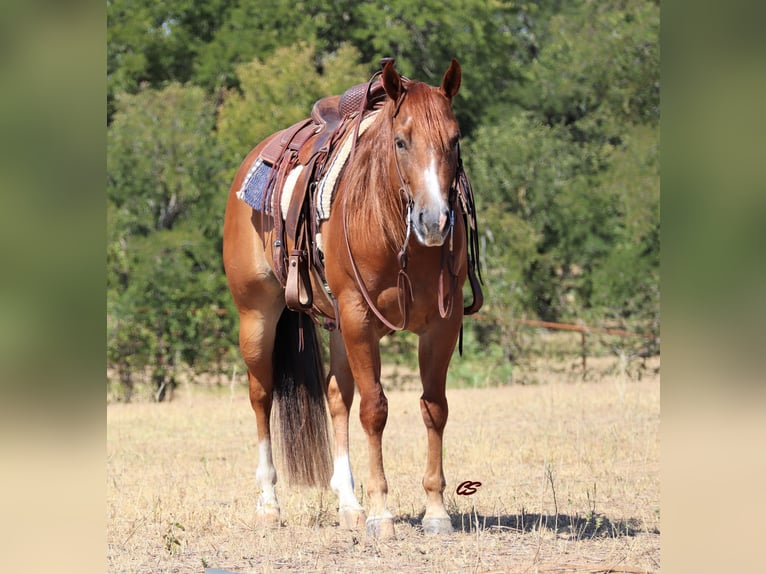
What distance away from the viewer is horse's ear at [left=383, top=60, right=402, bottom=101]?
491 centimetres

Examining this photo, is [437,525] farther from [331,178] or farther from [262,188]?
[262,188]

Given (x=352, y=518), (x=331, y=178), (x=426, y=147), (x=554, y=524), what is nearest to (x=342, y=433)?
(x=352, y=518)

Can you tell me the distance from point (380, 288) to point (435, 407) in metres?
0.73

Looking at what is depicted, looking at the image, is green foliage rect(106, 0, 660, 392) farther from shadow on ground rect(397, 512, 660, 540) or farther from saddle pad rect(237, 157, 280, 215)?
shadow on ground rect(397, 512, 660, 540)

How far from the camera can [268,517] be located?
6051 millimetres

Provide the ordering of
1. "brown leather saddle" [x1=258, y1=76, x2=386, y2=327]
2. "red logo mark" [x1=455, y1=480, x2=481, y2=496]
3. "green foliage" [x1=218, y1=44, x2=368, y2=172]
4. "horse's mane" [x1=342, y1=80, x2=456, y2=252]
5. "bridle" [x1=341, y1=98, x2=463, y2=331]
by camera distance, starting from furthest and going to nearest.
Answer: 1. "green foliage" [x1=218, y1=44, x2=368, y2=172]
2. "brown leather saddle" [x1=258, y1=76, x2=386, y2=327]
3. "red logo mark" [x1=455, y1=480, x2=481, y2=496]
4. "bridle" [x1=341, y1=98, x2=463, y2=331]
5. "horse's mane" [x1=342, y1=80, x2=456, y2=252]

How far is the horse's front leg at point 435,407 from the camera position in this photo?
5.41m

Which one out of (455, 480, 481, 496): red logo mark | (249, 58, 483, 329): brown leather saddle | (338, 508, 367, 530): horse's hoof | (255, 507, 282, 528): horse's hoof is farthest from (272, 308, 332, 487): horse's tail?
(455, 480, 481, 496): red logo mark

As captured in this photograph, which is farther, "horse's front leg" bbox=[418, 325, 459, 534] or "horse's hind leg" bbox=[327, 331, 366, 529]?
"horse's hind leg" bbox=[327, 331, 366, 529]

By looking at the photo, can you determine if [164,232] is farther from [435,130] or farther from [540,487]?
[435,130]

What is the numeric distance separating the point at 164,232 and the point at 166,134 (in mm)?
1378

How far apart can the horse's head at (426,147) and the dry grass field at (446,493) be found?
5.08 feet

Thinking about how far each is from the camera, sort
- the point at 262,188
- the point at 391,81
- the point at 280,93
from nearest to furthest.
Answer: the point at 391,81 → the point at 262,188 → the point at 280,93

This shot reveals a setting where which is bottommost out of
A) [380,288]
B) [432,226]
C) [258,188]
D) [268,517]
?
[268,517]
